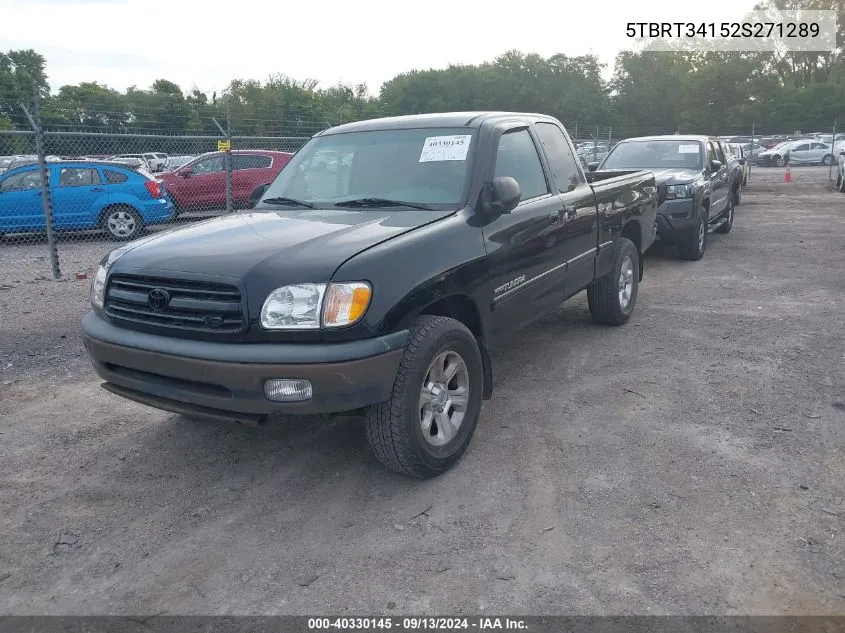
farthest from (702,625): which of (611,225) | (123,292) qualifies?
(611,225)

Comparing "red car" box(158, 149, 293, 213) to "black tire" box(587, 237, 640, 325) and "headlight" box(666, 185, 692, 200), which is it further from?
"black tire" box(587, 237, 640, 325)

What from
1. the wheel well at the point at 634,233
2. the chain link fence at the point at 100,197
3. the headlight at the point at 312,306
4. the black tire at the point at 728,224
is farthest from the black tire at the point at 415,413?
the black tire at the point at 728,224

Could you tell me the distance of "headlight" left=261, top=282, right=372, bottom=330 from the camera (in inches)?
125

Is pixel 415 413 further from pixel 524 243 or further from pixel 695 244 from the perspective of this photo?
pixel 695 244

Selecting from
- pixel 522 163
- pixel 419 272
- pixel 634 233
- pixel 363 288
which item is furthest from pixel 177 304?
pixel 634 233

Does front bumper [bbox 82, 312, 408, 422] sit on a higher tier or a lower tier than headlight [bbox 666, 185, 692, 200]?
lower

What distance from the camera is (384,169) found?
4.55 m

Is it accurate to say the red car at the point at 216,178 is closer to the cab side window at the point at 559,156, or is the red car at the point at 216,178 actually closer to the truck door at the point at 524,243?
the cab side window at the point at 559,156

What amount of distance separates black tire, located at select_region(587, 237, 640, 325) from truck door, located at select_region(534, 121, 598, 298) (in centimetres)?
48

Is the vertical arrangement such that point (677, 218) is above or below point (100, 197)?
Answer: below

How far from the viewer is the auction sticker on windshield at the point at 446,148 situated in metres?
4.38

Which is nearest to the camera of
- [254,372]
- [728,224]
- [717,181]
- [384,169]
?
[254,372]

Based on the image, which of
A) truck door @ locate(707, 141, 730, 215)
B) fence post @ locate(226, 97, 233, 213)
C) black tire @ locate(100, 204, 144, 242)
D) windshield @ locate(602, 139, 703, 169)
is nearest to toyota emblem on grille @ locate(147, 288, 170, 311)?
fence post @ locate(226, 97, 233, 213)

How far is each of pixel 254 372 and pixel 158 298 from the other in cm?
69
